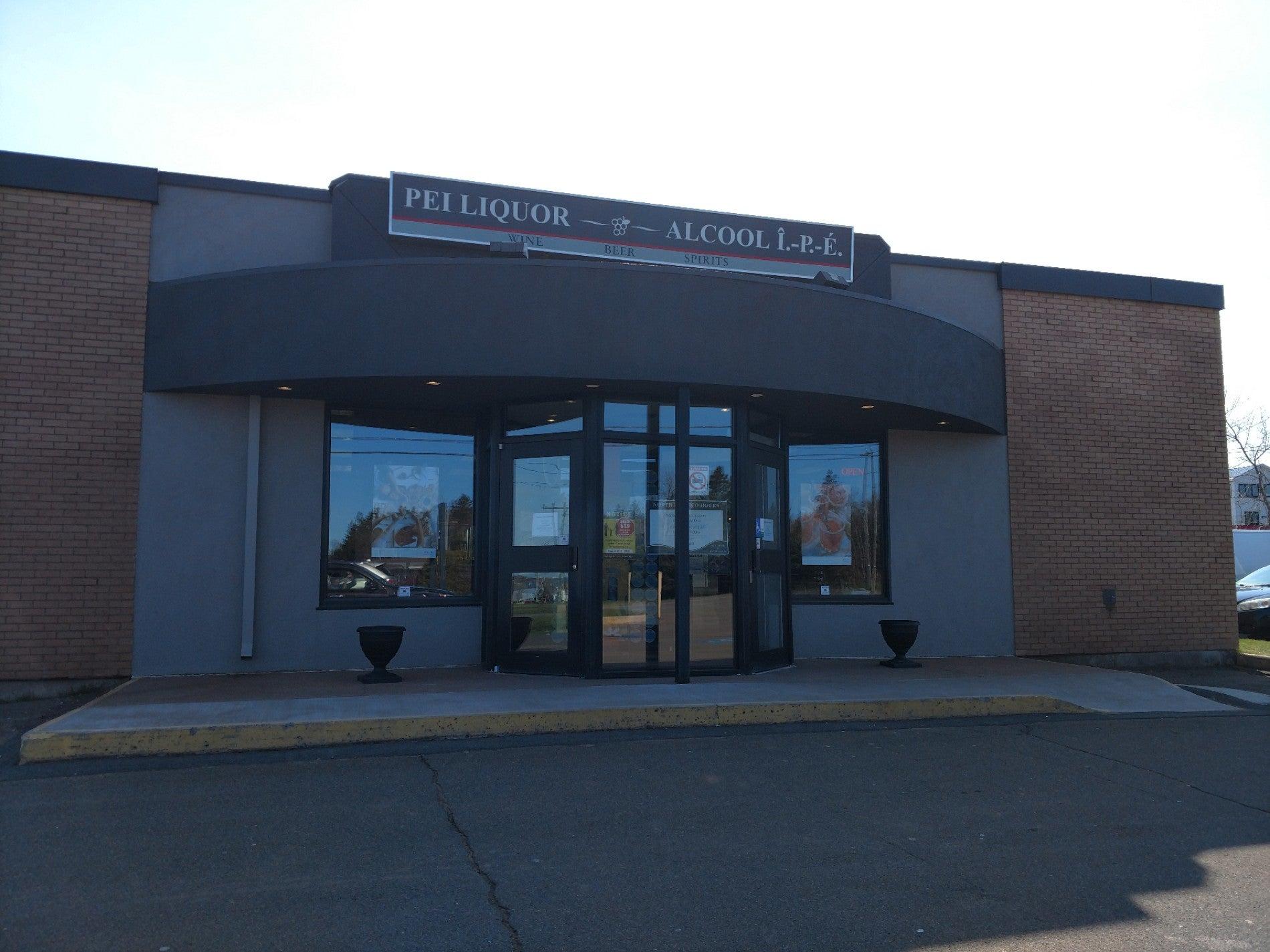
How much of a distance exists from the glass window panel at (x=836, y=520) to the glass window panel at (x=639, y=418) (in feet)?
9.98

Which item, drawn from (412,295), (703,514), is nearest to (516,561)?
(703,514)

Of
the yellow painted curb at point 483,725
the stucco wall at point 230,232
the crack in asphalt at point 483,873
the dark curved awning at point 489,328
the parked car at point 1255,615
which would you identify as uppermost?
the stucco wall at point 230,232

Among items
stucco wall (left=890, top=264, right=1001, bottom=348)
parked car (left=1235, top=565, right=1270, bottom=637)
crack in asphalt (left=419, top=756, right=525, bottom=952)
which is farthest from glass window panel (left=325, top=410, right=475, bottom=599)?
parked car (left=1235, top=565, right=1270, bottom=637)

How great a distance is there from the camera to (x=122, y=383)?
10820 millimetres

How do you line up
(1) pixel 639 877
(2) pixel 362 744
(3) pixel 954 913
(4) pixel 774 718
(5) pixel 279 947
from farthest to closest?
(4) pixel 774 718, (2) pixel 362 744, (1) pixel 639 877, (3) pixel 954 913, (5) pixel 279 947

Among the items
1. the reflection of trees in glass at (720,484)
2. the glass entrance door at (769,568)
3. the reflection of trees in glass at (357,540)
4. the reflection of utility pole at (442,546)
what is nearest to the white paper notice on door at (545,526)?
the reflection of utility pole at (442,546)

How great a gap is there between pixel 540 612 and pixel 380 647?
1.79 meters

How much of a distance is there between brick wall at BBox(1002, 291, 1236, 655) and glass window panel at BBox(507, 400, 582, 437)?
650 centimetres

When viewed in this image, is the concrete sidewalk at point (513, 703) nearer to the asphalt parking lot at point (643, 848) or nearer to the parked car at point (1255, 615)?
the asphalt parking lot at point (643, 848)

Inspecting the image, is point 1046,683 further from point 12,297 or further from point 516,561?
point 12,297

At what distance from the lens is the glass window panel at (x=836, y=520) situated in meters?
13.8

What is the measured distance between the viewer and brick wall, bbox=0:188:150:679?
10414mm

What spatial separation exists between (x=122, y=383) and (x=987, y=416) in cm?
1050

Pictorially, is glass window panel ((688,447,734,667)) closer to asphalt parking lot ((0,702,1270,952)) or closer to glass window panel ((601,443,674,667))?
glass window panel ((601,443,674,667))
